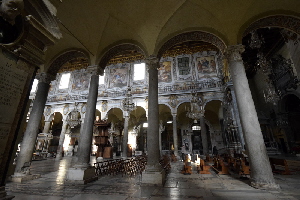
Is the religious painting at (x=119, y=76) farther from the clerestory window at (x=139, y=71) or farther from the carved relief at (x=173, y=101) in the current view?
the carved relief at (x=173, y=101)

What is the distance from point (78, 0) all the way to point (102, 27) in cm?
110

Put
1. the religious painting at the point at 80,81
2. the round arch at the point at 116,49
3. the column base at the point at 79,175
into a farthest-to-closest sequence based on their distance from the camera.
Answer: the religious painting at the point at 80,81 < the round arch at the point at 116,49 < the column base at the point at 79,175

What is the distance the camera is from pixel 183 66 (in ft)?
52.6

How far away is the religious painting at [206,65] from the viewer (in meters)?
15.1

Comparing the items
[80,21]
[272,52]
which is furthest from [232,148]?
[80,21]

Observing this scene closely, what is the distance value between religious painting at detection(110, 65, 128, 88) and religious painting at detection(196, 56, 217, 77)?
813 centimetres

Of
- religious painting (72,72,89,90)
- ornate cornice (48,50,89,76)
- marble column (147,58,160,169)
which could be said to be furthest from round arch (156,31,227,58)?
religious painting (72,72,89,90)

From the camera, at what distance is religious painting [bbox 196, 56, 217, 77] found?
1509 centimetres

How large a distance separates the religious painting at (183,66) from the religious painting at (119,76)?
6.13 metres

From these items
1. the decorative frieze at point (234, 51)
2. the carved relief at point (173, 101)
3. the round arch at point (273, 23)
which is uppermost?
the carved relief at point (173, 101)

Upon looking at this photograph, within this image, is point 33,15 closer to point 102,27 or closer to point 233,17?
point 102,27

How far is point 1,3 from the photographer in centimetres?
156

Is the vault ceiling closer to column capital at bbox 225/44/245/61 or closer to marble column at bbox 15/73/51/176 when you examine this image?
column capital at bbox 225/44/245/61

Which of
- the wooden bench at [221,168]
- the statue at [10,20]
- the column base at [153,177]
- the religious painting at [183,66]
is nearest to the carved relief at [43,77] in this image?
the statue at [10,20]
